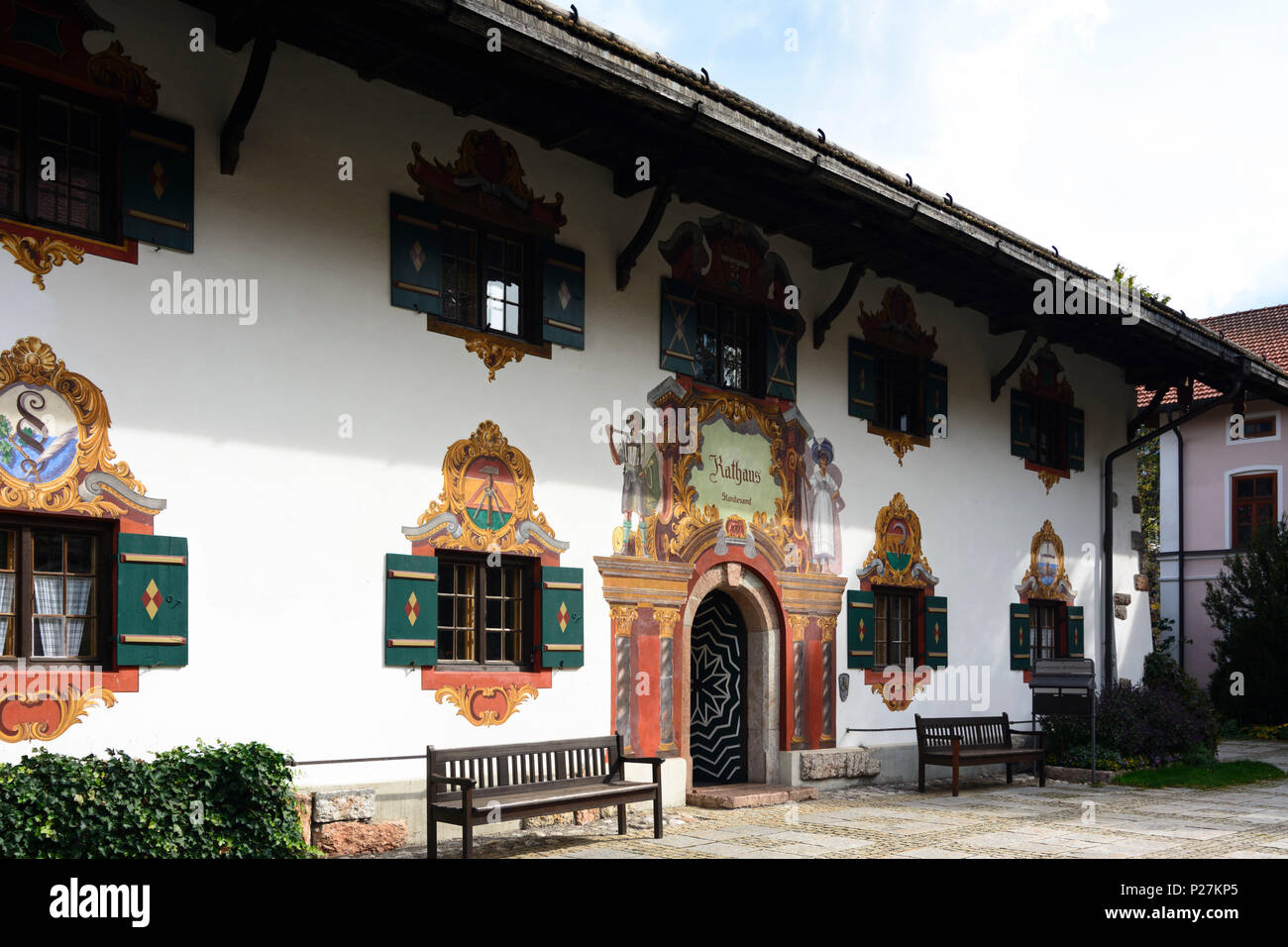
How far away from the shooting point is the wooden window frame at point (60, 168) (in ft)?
24.3

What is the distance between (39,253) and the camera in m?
7.39

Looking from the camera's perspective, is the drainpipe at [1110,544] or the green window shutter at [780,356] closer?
the green window shutter at [780,356]

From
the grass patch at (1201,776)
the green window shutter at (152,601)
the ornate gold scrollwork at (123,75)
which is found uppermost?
the ornate gold scrollwork at (123,75)

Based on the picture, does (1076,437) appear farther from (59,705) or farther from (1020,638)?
(59,705)

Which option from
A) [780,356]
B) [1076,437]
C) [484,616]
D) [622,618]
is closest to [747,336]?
[780,356]

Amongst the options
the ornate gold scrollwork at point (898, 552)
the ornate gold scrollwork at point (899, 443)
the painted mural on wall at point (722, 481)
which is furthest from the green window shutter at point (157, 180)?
the ornate gold scrollwork at point (899, 443)

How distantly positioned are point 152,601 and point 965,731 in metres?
9.04

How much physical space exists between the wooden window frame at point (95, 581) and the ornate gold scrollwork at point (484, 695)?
7.99ft

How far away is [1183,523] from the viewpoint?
83.6ft

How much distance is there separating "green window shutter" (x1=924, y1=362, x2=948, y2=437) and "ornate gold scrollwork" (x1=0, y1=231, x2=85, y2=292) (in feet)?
30.7

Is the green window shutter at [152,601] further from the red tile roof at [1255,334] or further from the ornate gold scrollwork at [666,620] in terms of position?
the red tile roof at [1255,334]

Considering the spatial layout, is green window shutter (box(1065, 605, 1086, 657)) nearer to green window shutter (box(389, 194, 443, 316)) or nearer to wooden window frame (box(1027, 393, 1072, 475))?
wooden window frame (box(1027, 393, 1072, 475))
